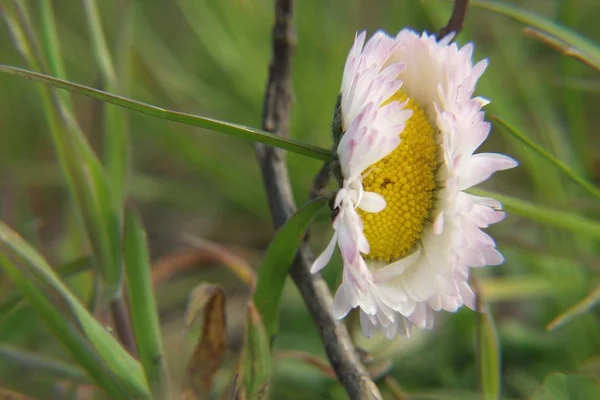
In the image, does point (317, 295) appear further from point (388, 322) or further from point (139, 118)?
point (139, 118)

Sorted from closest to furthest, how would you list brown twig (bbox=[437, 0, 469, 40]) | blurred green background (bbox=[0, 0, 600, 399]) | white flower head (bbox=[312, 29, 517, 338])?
white flower head (bbox=[312, 29, 517, 338])
brown twig (bbox=[437, 0, 469, 40])
blurred green background (bbox=[0, 0, 600, 399])

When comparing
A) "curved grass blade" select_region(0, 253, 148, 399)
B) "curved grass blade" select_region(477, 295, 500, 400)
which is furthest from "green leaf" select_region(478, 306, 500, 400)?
"curved grass blade" select_region(0, 253, 148, 399)

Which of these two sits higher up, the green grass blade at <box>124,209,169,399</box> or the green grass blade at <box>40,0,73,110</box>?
the green grass blade at <box>40,0,73,110</box>

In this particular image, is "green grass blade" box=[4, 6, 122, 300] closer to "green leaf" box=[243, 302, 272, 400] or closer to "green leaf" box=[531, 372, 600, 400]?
"green leaf" box=[243, 302, 272, 400]

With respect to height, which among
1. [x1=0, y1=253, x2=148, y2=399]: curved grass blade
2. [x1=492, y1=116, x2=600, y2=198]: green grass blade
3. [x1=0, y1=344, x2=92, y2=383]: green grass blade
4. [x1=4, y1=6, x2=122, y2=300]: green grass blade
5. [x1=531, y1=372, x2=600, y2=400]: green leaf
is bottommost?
[x1=0, y1=344, x2=92, y2=383]: green grass blade

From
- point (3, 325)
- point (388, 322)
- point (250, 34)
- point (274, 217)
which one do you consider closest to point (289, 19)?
point (274, 217)

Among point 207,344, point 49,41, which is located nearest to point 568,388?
point 207,344

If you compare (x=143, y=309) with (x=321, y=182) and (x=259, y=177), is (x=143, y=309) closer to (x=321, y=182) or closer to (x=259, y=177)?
(x=321, y=182)

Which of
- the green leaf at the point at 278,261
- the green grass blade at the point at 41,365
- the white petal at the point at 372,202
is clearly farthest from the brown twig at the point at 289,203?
the green grass blade at the point at 41,365
